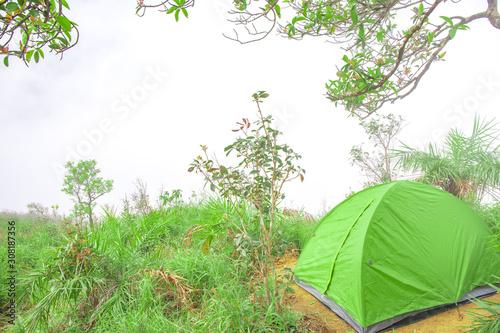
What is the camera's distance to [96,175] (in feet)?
30.5

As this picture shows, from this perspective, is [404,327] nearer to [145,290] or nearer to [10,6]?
[145,290]

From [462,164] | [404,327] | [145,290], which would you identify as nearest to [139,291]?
[145,290]

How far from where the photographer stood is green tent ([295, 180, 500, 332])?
2.92 metres

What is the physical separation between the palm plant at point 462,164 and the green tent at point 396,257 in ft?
7.54

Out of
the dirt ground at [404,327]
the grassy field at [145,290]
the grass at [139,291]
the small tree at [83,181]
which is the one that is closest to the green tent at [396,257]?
the dirt ground at [404,327]

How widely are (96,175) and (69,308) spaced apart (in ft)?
22.9

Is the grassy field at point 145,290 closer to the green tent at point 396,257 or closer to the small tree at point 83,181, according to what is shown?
the green tent at point 396,257

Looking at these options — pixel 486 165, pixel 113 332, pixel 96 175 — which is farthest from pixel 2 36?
pixel 96 175

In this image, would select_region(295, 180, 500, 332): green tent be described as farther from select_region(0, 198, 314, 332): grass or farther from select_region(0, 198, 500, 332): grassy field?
select_region(0, 198, 314, 332): grass

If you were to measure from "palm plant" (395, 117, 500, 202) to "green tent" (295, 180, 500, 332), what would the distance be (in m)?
2.30

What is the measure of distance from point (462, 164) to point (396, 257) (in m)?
4.34

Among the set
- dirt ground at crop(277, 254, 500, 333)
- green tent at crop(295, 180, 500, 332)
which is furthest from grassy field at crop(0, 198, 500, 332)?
green tent at crop(295, 180, 500, 332)

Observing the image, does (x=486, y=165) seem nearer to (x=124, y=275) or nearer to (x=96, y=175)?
(x=124, y=275)

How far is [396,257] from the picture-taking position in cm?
307
